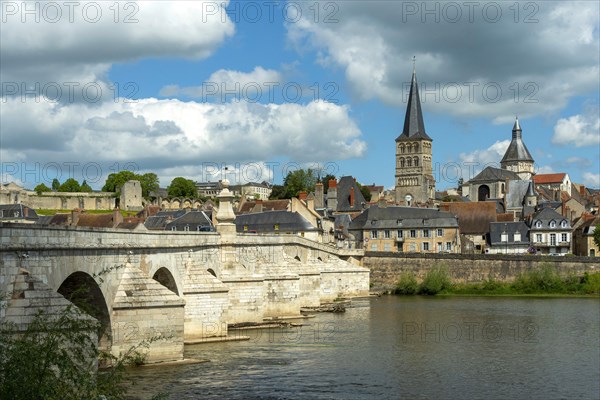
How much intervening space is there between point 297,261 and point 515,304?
549 inches

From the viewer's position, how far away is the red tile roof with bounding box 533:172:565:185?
132 meters

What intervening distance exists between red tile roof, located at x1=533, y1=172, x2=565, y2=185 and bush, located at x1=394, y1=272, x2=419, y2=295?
7351cm

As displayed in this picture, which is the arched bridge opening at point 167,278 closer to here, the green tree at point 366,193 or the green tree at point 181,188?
the green tree at point 366,193

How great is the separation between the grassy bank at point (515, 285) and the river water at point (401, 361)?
619 inches

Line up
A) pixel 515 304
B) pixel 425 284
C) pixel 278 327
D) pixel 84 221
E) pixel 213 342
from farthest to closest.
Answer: pixel 84 221 < pixel 425 284 < pixel 515 304 < pixel 278 327 < pixel 213 342

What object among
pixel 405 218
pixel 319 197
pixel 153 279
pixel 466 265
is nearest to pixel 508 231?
pixel 405 218

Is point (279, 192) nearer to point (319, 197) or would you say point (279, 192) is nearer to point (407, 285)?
point (319, 197)

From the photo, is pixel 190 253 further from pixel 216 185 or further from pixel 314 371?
pixel 216 185

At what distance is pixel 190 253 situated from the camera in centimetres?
3294

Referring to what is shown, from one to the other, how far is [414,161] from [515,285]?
65.4 metres

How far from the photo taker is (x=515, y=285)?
61938mm

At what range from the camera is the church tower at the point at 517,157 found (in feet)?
445

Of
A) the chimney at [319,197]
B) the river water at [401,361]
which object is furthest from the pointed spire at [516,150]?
the river water at [401,361]

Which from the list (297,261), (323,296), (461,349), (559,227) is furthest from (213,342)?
(559,227)
